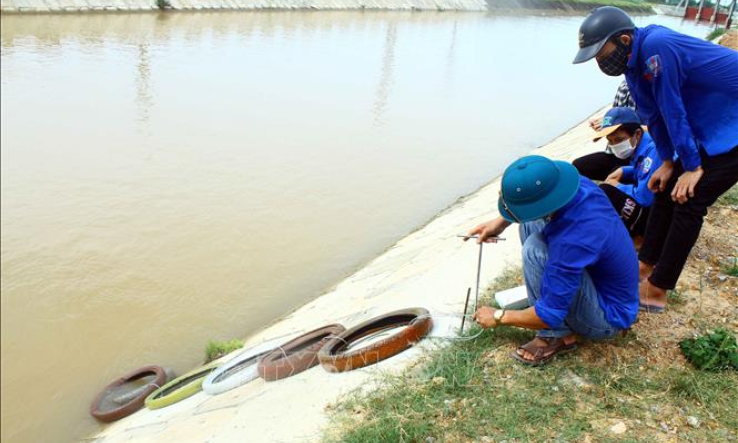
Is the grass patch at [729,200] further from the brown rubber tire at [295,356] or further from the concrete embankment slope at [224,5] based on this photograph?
the concrete embankment slope at [224,5]

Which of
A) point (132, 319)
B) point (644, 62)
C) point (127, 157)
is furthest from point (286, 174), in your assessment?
point (644, 62)

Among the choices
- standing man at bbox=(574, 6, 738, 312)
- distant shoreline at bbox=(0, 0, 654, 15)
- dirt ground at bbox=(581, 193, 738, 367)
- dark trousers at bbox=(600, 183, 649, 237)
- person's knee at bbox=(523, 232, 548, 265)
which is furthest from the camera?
distant shoreline at bbox=(0, 0, 654, 15)

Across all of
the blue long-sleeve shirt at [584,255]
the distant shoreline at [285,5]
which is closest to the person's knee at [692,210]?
the blue long-sleeve shirt at [584,255]

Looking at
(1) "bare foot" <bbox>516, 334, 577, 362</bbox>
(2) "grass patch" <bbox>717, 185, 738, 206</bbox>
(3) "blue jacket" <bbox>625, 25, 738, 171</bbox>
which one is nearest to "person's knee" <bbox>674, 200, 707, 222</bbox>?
(3) "blue jacket" <bbox>625, 25, 738, 171</bbox>

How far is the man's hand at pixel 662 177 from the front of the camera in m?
3.65

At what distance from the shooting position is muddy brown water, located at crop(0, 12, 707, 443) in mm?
6211

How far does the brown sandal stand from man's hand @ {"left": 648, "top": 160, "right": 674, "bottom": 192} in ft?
4.16

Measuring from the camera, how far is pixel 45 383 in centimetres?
555

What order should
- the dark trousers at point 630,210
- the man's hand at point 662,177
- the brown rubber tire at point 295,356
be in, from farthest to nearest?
the dark trousers at point 630,210
the brown rubber tire at point 295,356
the man's hand at point 662,177

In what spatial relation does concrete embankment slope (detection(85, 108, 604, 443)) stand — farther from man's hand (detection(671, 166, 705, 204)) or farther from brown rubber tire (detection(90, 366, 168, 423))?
man's hand (detection(671, 166, 705, 204))

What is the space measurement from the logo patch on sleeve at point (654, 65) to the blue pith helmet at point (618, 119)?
1385mm

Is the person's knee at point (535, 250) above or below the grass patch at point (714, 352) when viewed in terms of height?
above

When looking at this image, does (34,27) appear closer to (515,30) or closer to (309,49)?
(309,49)

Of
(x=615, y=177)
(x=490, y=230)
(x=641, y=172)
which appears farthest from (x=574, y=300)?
(x=615, y=177)
